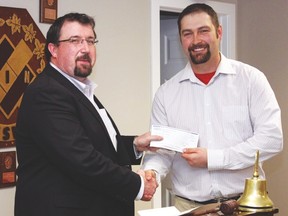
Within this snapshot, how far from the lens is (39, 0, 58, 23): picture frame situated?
252 centimetres

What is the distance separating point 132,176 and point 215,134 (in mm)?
525

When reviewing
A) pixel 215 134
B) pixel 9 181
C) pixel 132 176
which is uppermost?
pixel 215 134

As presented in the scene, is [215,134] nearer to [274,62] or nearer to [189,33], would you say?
[189,33]

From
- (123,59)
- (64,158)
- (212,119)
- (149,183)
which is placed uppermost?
(123,59)

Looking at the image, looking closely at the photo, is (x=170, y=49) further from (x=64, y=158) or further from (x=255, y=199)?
(x=255, y=199)

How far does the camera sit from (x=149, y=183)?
1.86 meters

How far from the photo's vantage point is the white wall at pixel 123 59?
2816 millimetres

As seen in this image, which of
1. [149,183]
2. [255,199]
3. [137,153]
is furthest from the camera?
[137,153]

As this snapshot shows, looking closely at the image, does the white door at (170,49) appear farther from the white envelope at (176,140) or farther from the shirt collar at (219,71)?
the white envelope at (176,140)

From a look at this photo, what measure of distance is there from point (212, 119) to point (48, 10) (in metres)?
1.17

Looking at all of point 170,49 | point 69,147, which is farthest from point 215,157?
point 170,49

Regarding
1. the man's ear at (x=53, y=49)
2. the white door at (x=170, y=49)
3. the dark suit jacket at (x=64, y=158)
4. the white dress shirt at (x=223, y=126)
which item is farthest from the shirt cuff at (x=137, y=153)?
the white door at (x=170, y=49)

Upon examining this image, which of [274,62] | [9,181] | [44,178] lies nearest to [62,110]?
[44,178]

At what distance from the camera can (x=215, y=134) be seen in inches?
81.7
